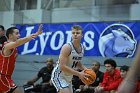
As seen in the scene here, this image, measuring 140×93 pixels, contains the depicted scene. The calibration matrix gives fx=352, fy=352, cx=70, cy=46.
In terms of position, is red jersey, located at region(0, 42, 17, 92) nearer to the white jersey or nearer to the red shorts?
the red shorts

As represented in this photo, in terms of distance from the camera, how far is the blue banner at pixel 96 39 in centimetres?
1045

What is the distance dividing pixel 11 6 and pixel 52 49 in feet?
11.8

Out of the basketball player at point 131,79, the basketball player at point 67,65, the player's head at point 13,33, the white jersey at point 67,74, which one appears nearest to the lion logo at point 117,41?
the basketball player at point 67,65

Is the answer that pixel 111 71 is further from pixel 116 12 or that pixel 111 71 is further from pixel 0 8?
pixel 0 8

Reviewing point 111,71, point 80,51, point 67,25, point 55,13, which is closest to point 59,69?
point 80,51

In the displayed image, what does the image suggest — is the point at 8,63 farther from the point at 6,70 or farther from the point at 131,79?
the point at 131,79

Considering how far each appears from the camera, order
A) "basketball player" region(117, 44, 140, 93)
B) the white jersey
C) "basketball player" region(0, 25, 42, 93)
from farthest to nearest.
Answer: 1. "basketball player" region(0, 25, 42, 93)
2. the white jersey
3. "basketball player" region(117, 44, 140, 93)

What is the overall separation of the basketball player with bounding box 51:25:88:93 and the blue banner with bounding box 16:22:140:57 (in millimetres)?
4532

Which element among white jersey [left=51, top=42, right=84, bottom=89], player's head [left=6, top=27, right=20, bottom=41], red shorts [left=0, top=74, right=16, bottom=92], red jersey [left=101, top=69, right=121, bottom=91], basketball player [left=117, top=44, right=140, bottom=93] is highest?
basketball player [left=117, top=44, right=140, bottom=93]

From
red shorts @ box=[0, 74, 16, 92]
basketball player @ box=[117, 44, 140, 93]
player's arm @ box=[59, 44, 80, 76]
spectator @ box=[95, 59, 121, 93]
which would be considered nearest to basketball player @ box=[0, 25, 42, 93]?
red shorts @ box=[0, 74, 16, 92]

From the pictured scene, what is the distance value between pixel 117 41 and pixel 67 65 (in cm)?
491

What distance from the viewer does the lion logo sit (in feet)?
34.0

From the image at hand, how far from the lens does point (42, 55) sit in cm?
1236

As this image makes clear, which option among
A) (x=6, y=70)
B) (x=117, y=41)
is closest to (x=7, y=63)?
(x=6, y=70)
